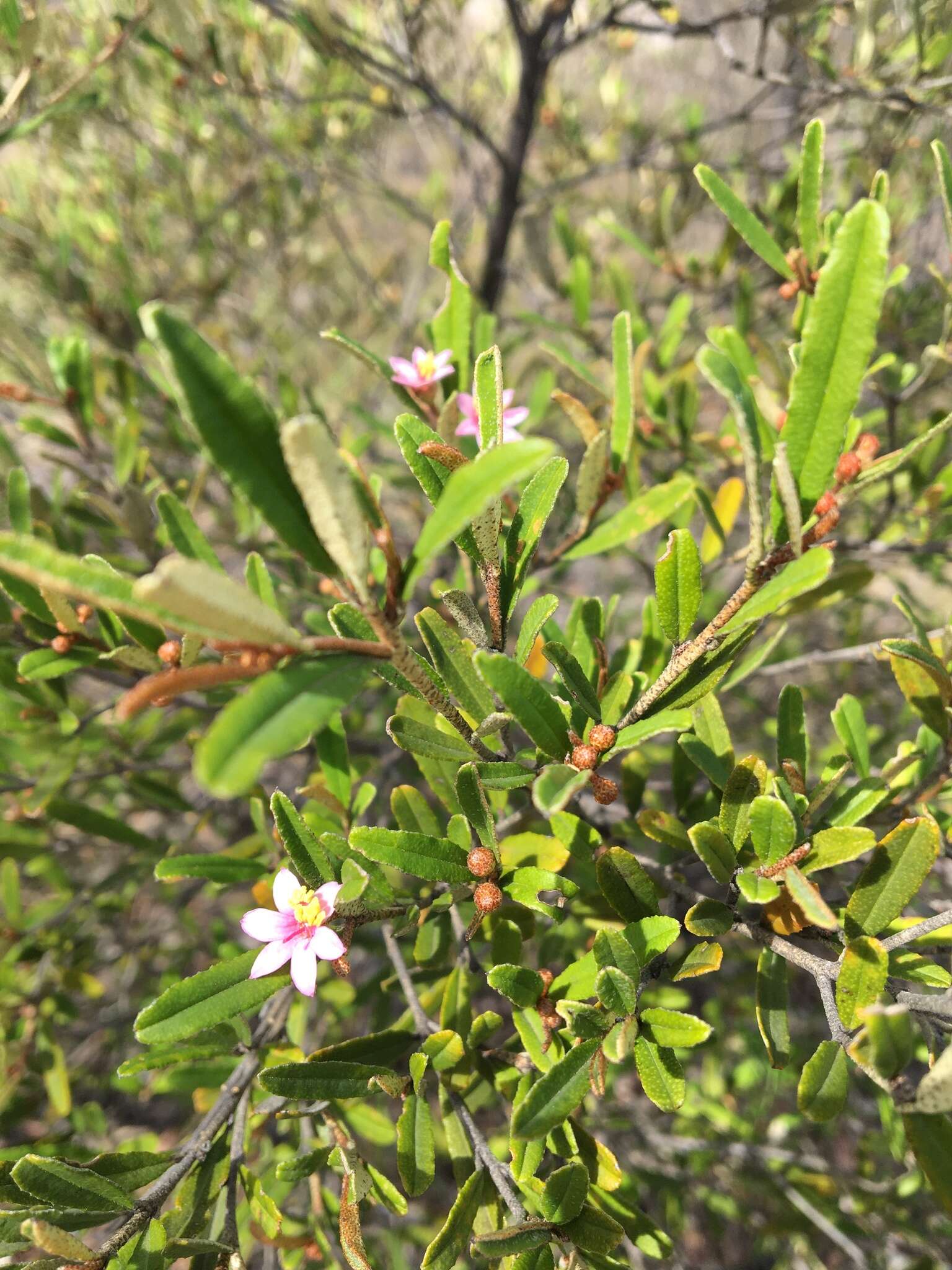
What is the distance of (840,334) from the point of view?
0.61 m

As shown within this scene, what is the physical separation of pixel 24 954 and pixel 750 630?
189 centimetres

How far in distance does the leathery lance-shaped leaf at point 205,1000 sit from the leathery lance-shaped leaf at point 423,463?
0.64 m

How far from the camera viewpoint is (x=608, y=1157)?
3.26 feet

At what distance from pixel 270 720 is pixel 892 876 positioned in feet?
2.57

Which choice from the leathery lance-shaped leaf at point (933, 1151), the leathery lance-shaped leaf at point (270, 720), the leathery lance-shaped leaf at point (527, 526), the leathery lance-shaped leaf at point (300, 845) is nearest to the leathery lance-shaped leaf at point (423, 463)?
the leathery lance-shaped leaf at point (527, 526)

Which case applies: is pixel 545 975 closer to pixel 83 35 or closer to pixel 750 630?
pixel 750 630

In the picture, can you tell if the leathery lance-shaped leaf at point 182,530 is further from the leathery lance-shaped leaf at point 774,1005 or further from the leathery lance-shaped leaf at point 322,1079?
the leathery lance-shaped leaf at point 774,1005

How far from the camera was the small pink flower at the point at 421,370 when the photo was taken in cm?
112

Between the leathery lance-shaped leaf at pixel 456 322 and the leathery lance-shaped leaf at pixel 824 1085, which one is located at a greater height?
the leathery lance-shaped leaf at pixel 456 322

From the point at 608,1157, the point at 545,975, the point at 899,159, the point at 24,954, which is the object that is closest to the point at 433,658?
the point at 545,975

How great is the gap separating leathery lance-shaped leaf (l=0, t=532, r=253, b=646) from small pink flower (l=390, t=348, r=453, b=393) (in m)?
0.71

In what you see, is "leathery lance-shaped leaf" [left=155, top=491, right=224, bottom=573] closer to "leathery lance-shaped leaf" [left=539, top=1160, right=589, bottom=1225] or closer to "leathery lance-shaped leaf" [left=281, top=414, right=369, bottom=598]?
"leathery lance-shaped leaf" [left=281, top=414, right=369, bottom=598]

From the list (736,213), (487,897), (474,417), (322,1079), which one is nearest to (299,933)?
(322,1079)

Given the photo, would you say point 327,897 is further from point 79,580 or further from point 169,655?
point 79,580
